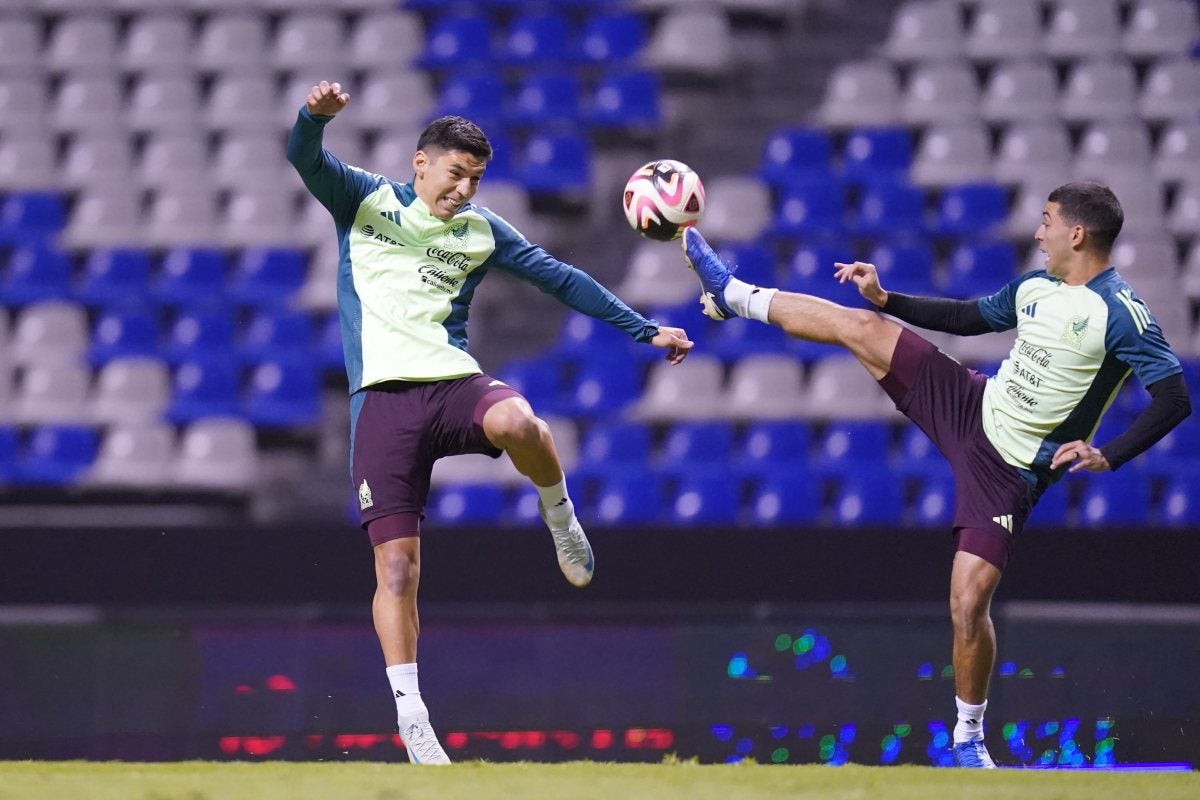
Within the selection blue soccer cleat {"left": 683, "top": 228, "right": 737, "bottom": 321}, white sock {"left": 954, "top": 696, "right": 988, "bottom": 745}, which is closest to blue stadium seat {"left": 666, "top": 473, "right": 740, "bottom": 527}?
blue soccer cleat {"left": 683, "top": 228, "right": 737, "bottom": 321}

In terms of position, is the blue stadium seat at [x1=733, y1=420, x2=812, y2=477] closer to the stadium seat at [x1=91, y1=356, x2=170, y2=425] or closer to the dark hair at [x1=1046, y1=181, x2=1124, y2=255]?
the stadium seat at [x1=91, y1=356, x2=170, y2=425]

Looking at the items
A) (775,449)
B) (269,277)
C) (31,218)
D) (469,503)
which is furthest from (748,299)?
(31,218)

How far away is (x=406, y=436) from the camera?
4.47 meters

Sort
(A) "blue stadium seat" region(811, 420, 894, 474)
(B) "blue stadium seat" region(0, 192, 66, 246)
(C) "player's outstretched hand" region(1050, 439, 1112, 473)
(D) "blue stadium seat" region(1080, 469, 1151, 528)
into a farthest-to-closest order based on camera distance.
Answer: (B) "blue stadium seat" region(0, 192, 66, 246) < (A) "blue stadium seat" region(811, 420, 894, 474) < (D) "blue stadium seat" region(1080, 469, 1151, 528) < (C) "player's outstretched hand" region(1050, 439, 1112, 473)

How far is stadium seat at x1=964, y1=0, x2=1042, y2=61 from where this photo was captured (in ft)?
31.8

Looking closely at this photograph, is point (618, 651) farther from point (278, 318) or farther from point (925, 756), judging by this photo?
point (278, 318)

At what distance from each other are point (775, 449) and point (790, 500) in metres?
0.35

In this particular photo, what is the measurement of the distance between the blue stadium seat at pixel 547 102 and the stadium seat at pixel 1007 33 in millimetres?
2714

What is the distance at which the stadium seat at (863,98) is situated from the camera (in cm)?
966

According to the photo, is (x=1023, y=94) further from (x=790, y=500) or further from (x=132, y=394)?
(x=132, y=394)

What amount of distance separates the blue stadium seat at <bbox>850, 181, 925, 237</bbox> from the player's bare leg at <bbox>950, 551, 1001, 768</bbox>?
16.2ft

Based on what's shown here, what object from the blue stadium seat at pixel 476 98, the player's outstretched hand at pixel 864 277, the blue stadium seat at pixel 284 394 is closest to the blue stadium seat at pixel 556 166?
the blue stadium seat at pixel 476 98

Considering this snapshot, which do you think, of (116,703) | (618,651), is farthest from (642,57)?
(116,703)

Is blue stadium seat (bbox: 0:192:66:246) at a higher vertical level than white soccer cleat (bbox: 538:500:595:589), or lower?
higher
